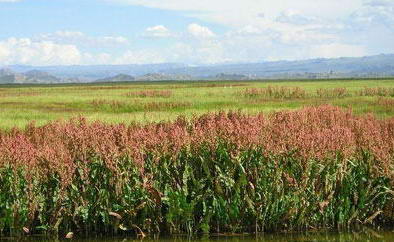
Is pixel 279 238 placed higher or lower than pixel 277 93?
lower

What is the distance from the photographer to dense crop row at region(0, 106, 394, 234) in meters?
13.8

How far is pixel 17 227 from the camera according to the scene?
541 inches

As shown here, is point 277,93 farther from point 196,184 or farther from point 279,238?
point 279,238

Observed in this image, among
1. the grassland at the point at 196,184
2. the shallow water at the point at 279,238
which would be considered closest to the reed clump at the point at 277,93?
the grassland at the point at 196,184

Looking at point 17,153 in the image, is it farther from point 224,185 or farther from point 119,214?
point 224,185

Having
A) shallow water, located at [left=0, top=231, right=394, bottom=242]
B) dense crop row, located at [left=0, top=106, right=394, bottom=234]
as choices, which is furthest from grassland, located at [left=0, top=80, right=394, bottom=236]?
shallow water, located at [left=0, top=231, right=394, bottom=242]

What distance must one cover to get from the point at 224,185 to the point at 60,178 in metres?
4.06

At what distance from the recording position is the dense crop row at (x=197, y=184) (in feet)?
45.3

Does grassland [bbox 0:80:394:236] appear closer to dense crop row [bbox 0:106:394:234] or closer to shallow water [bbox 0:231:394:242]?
dense crop row [bbox 0:106:394:234]

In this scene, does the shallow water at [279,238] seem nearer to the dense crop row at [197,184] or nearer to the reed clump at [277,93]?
the dense crop row at [197,184]

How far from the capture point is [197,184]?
552 inches

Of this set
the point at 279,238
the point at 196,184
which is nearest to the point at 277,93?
the point at 196,184

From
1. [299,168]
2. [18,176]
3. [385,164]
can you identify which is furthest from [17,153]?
[385,164]

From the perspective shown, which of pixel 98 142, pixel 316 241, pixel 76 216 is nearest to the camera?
pixel 316 241
